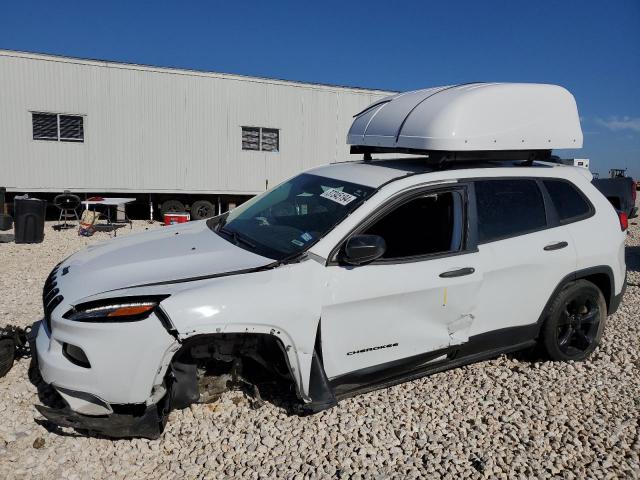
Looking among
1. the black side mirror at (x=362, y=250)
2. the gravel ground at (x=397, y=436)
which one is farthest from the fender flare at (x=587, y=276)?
the black side mirror at (x=362, y=250)

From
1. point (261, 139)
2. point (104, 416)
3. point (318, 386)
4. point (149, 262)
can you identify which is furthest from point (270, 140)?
point (104, 416)

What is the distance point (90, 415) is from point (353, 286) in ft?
5.37

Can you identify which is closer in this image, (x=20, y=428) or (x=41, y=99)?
(x=20, y=428)

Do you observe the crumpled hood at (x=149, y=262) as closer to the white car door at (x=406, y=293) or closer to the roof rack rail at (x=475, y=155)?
the white car door at (x=406, y=293)

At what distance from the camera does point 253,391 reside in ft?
11.7

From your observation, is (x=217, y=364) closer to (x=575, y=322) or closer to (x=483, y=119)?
(x=483, y=119)

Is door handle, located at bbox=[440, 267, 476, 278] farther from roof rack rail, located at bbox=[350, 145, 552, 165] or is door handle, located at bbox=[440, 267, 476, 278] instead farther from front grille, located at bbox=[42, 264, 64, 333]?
front grille, located at bbox=[42, 264, 64, 333]

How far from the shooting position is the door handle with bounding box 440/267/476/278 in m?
3.46

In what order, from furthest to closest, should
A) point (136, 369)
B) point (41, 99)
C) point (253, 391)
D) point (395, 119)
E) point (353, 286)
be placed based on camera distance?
point (41, 99)
point (395, 119)
point (253, 391)
point (353, 286)
point (136, 369)

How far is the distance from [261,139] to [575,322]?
456 inches

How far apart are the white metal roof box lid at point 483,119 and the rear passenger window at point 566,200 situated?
311 mm

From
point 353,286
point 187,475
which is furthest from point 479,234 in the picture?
point 187,475

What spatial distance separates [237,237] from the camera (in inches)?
146

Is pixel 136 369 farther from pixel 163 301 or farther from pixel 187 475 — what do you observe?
pixel 187 475
